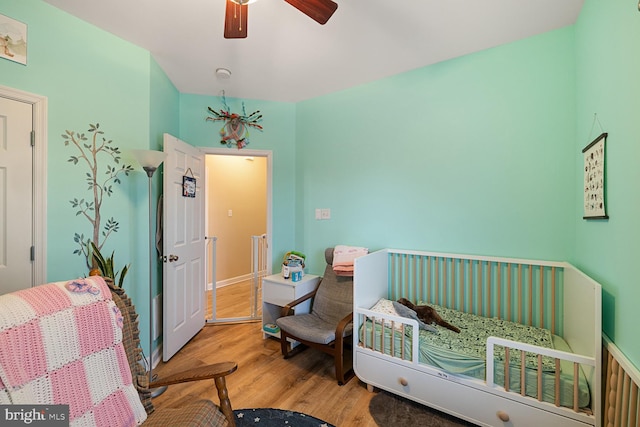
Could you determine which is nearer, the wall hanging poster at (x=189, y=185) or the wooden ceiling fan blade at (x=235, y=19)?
the wooden ceiling fan blade at (x=235, y=19)

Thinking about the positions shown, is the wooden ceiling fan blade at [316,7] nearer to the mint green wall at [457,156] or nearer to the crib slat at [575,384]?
the mint green wall at [457,156]

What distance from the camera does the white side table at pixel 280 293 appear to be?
2689mm

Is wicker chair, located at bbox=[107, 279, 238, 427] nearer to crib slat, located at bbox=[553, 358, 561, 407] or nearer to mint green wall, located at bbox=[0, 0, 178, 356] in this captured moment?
mint green wall, located at bbox=[0, 0, 178, 356]

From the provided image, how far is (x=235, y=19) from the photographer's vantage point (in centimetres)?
148

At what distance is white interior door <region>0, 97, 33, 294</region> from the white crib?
211 cm

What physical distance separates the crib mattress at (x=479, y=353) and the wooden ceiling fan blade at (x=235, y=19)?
6.82 ft

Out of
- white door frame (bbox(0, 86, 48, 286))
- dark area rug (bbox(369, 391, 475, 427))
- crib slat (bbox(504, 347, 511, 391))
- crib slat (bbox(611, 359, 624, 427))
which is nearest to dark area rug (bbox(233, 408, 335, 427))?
dark area rug (bbox(369, 391, 475, 427))

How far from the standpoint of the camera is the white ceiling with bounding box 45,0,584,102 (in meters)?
1.73

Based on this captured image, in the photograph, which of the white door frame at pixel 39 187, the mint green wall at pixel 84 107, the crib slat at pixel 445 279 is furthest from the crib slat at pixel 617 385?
the white door frame at pixel 39 187

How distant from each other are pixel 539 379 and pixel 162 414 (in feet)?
6.09

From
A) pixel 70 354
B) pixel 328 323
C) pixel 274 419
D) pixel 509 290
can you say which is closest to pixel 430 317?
pixel 509 290

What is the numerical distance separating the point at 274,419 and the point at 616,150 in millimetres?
2376

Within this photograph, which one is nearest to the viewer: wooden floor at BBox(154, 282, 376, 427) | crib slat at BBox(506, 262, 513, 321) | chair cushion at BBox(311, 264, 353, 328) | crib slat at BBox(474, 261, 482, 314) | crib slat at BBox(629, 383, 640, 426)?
crib slat at BBox(629, 383, 640, 426)

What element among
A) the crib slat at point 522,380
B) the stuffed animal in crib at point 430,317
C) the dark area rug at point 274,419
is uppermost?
the stuffed animal in crib at point 430,317
